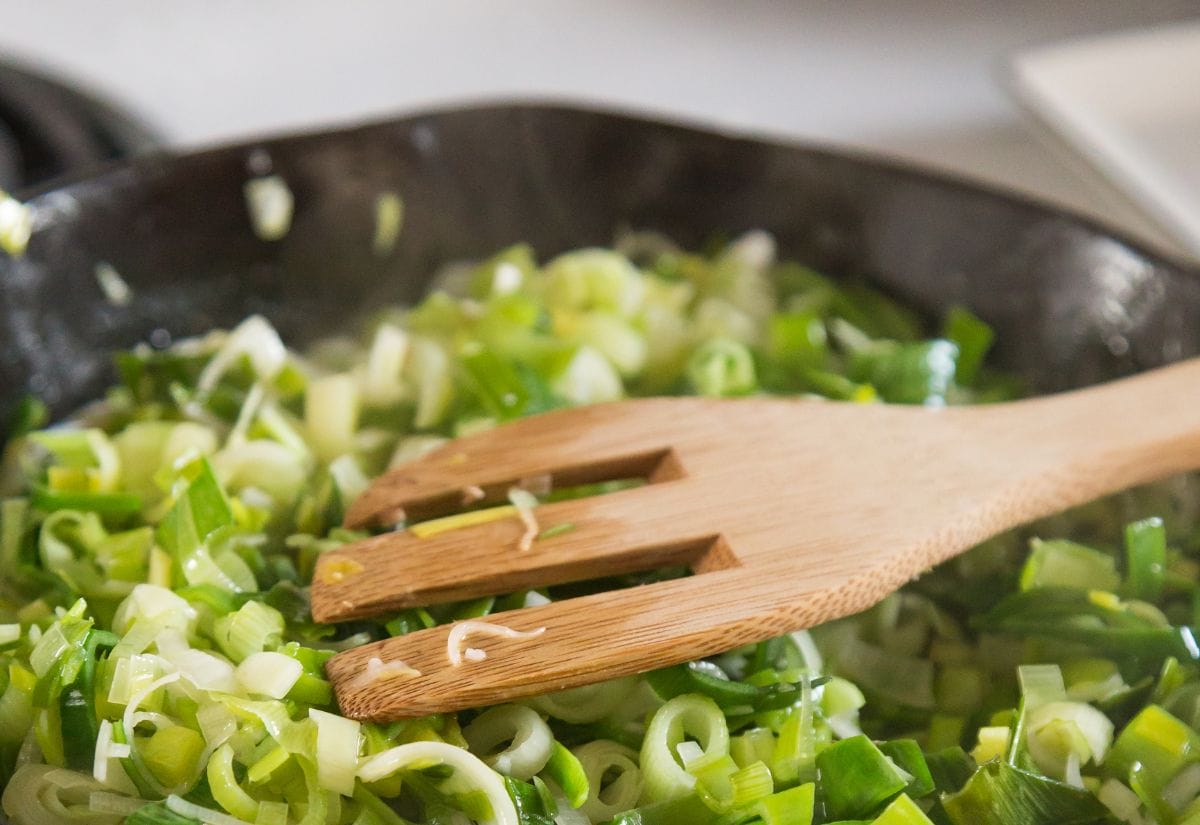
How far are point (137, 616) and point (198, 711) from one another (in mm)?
111

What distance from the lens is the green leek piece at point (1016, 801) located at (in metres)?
A: 0.87

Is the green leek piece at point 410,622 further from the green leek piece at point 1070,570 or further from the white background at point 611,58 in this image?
the white background at point 611,58

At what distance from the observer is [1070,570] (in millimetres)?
1086

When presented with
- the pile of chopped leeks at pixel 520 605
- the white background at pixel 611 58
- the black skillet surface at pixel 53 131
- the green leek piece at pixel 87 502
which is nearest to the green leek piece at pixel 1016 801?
the pile of chopped leeks at pixel 520 605

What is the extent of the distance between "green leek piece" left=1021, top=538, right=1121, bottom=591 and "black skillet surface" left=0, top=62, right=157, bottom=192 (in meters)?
1.35

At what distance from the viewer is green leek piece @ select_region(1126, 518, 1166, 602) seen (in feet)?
3.53

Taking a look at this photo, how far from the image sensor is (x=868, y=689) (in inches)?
40.9

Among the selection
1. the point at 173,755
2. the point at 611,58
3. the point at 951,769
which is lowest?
the point at 951,769

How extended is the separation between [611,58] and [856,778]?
168cm

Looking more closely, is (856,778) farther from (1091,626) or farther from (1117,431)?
(1117,431)

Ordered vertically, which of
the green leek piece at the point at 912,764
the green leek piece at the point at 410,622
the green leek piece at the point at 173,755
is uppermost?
the green leek piece at the point at 410,622

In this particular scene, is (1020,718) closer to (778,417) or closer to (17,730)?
(778,417)

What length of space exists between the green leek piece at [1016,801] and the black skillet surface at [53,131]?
1394 millimetres

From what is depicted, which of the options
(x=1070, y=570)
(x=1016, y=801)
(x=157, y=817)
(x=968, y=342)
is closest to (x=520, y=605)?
(x=157, y=817)
